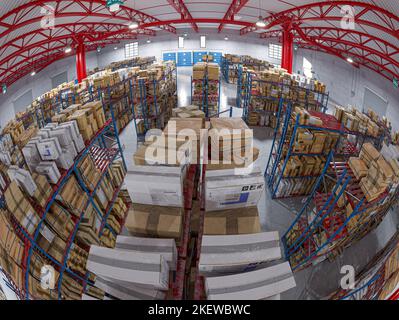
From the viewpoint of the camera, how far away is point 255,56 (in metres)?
27.6

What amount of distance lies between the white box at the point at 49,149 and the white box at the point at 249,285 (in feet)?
11.2

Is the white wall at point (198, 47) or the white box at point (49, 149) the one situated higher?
the white wall at point (198, 47)

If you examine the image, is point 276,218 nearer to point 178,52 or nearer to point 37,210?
point 37,210

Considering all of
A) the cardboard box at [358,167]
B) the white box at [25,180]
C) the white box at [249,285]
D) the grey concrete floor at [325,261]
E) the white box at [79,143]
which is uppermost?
the white box at [79,143]

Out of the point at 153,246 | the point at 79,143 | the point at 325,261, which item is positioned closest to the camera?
the point at 153,246

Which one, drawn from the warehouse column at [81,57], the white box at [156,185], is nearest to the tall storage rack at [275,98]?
the white box at [156,185]

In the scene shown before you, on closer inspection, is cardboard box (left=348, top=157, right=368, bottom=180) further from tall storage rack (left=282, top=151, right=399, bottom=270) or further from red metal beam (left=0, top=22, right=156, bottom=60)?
red metal beam (left=0, top=22, right=156, bottom=60)

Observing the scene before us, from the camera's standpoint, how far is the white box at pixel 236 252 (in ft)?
7.77

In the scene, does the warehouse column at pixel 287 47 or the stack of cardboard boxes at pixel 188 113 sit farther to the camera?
the warehouse column at pixel 287 47

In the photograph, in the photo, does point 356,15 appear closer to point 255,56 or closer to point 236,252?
point 236,252

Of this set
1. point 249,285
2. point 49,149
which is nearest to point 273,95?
point 49,149

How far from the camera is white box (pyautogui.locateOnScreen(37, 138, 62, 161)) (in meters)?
3.97

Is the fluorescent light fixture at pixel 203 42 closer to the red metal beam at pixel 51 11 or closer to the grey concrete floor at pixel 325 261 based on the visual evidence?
the red metal beam at pixel 51 11

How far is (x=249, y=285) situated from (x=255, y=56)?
29.6 metres
